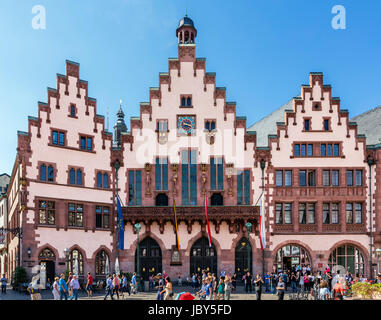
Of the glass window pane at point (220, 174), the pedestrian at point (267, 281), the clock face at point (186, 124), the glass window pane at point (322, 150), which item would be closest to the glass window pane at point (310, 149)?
the glass window pane at point (322, 150)

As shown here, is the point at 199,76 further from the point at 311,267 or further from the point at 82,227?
the point at 311,267

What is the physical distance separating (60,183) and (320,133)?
25.1 meters

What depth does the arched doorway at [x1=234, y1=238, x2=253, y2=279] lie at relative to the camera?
46.6m

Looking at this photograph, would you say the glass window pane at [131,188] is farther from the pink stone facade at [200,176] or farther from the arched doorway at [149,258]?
the arched doorway at [149,258]

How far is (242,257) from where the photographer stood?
154 feet

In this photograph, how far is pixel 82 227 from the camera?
1778 inches

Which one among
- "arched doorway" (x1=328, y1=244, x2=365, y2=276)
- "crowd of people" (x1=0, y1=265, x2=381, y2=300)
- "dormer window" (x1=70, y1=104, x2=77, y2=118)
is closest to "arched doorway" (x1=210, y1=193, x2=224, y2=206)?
"crowd of people" (x1=0, y1=265, x2=381, y2=300)

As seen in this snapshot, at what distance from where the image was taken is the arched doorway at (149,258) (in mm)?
46688

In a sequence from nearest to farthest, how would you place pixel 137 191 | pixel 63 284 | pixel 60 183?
pixel 63 284
pixel 60 183
pixel 137 191

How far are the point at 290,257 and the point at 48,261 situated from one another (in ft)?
73.9

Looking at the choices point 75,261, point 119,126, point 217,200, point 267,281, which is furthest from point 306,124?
point 119,126

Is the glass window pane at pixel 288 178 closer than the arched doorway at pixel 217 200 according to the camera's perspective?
Yes

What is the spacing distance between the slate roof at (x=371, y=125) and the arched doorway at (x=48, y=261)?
32.6m
